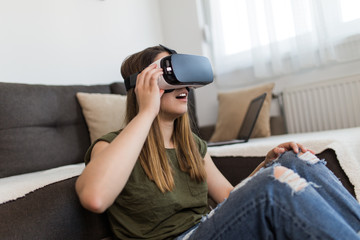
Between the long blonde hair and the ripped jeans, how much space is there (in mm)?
214

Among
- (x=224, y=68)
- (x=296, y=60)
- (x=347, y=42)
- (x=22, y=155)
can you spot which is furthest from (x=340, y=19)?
(x=22, y=155)

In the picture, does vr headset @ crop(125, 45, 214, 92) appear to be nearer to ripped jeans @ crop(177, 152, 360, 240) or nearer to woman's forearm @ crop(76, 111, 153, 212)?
woman's forearm @ crop(76, 111, 153, 212)

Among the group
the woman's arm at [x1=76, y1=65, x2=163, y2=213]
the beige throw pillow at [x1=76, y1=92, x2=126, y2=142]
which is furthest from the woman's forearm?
the beige throw pillow at [x1=76, y1=92, x2=126, y2=142]

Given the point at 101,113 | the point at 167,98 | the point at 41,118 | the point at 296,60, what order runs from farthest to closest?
1. the point at 296,60
2. the point at 101,113
3. the point at 41,118
4. the point at 167,98

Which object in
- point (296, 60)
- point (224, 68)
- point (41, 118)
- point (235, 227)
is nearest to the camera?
point (235, 227)

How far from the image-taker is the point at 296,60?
6.85ft

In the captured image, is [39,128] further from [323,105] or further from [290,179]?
[323,105]

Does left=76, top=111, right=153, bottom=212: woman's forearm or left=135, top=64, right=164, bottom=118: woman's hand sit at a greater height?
left=135, top=64, right=164, bottom=118: woman's hand

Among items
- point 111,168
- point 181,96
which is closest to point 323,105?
point 181,96

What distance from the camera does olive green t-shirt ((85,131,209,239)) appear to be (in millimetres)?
786

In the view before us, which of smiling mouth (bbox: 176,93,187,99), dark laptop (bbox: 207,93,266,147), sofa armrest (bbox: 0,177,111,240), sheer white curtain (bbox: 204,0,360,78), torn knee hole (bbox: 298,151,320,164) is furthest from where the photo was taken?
sheer white curtain (bbox: 204,0,360,78)

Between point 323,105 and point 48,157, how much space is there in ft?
5.50

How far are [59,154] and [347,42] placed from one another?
1772 millimetres

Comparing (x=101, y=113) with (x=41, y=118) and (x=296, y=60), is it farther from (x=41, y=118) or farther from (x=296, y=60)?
(x=296, y=60)
